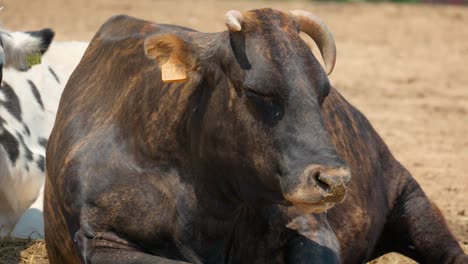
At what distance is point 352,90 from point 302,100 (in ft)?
26.2

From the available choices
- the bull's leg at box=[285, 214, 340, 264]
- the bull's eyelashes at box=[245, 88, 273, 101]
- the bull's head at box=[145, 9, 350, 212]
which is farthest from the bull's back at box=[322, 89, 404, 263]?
the bull's eyelashes at box=[245, 88, 273, 101]

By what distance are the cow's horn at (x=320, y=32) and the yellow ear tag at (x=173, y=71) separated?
48 centimetres

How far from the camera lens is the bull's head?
411cm

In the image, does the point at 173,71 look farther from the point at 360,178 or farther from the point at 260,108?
the point at 360,178

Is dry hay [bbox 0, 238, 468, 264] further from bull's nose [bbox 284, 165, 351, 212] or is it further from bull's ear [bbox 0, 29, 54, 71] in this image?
bull's nose [bbox 284, 165, 351, 212]

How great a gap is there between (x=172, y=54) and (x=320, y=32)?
59 centimetres

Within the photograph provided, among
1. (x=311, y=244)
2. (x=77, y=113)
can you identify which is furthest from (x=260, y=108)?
(x=77, y=113)

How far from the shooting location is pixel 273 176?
13.9ft

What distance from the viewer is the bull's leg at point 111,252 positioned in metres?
4.48

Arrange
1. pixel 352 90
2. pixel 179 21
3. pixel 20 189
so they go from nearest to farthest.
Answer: pixel 20 189 → pixel 352 90 → pixel 179 21

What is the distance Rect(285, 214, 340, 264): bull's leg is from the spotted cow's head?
2640mm

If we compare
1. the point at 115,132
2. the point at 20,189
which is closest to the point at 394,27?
the point at 20,189

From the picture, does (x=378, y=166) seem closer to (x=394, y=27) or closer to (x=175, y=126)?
(x=175, y=126)

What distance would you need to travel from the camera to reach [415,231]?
5.96 meters
